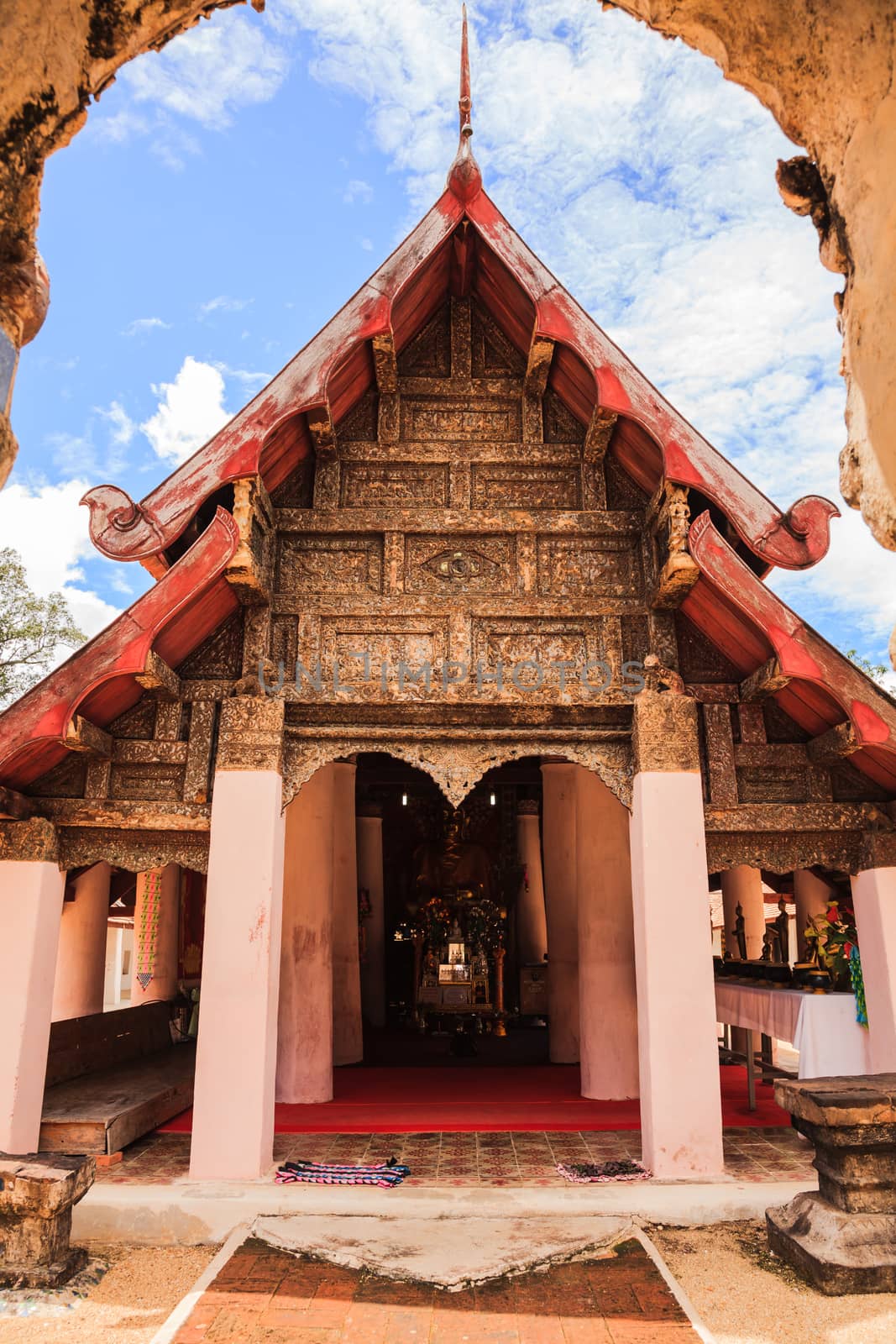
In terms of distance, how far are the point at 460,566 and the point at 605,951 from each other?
3.71m

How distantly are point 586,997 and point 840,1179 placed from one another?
3540 millimetres

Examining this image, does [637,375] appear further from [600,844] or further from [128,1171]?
[128,1171]

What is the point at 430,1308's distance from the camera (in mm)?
3873

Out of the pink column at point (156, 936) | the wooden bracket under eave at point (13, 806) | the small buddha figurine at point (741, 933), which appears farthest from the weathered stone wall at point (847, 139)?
the small buddha figurine at point (741, 933)

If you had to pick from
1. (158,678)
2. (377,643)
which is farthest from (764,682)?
(158,678)

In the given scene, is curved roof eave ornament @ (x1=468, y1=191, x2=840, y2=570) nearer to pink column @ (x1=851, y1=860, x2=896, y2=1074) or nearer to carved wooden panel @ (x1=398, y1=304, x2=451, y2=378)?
carved wooden panel @ (x1=398, y1=304, x2=451, y2=378)

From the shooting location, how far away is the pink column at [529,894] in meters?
13.4

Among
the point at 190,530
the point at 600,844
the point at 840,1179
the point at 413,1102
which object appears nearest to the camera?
the point at 840,1179

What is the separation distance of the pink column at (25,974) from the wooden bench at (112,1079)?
497 millimetres

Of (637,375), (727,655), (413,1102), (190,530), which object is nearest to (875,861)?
(727,655)

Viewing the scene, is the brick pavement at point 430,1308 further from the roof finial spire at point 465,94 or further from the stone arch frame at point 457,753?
the roof finial spire at point 465,94

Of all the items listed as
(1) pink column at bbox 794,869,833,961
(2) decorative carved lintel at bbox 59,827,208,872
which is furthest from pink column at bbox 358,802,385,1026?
(2) decorative carved lintel at bbox 59,827,208,872

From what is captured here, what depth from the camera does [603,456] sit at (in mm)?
6012

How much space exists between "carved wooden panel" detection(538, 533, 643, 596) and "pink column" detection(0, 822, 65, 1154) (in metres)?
3.42
